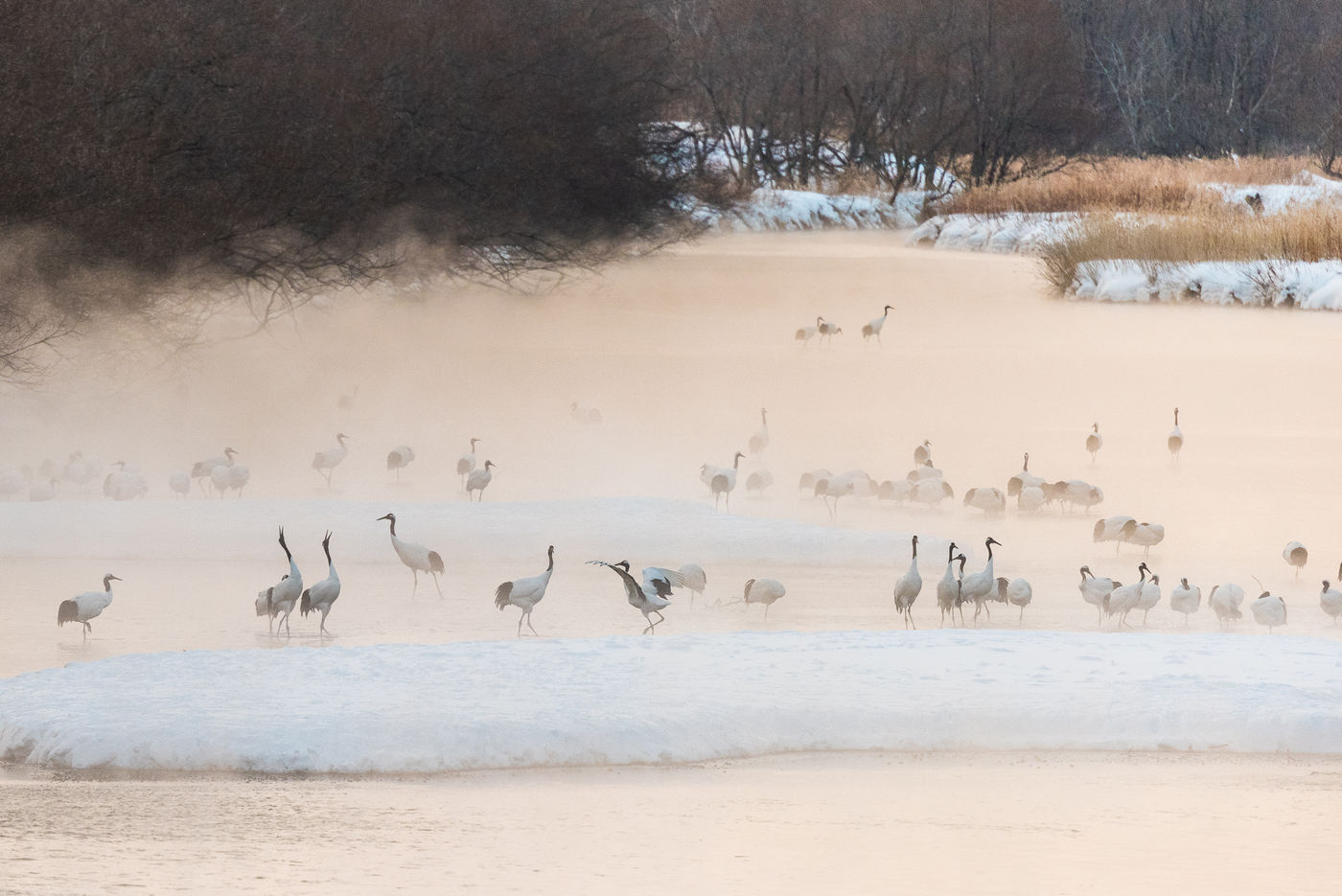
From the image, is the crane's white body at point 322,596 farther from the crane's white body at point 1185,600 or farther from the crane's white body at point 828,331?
the crane's white body at point 828,331

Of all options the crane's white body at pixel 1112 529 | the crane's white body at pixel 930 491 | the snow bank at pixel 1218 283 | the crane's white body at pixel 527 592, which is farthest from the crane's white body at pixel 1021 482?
the snow bank at pixel 1218 283

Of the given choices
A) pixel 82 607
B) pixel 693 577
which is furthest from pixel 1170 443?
pixel 82 607

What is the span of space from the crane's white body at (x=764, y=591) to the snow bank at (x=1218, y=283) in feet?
59.5

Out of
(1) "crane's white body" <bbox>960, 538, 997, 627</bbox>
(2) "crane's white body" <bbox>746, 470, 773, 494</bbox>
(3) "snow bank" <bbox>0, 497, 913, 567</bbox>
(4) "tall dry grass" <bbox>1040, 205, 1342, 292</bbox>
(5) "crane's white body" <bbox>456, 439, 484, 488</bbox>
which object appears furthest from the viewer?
(4) "tall dry grass" <bbox>1040, 205, 1342, 292</bbox>

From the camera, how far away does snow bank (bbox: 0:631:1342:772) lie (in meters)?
6.28

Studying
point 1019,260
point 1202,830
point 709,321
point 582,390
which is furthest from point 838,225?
point 1202,830

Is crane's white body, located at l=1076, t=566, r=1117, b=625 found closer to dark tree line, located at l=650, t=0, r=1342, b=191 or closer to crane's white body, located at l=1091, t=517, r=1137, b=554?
crane's white body, located at l=1091, t=517, r=1137, b=554

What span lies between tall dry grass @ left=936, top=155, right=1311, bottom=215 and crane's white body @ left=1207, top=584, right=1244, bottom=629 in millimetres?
22698

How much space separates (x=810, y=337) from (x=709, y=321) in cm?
200

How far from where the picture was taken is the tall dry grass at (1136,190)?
34562 mm

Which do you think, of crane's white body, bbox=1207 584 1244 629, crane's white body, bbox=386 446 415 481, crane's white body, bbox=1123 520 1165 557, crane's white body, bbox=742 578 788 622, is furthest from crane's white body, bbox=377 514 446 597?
crane's white body, bbox=1123 520 1165 557

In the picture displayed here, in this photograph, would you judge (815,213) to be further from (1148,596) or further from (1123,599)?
(1123,599)

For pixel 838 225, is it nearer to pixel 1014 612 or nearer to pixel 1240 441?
pixel 1240 441

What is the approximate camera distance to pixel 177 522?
10766mm
